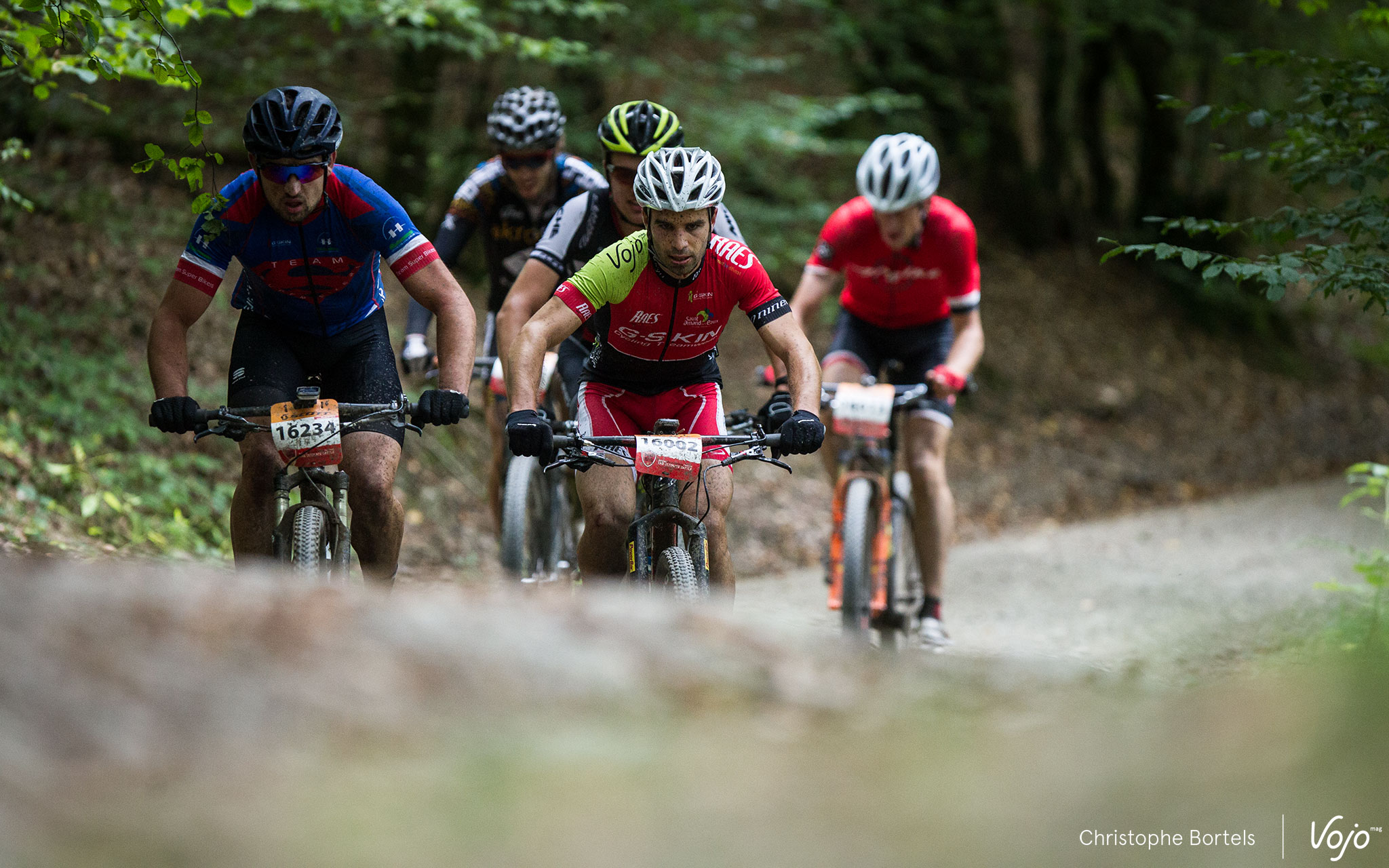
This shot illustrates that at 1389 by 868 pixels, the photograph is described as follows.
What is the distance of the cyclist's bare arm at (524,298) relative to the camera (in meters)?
5.52

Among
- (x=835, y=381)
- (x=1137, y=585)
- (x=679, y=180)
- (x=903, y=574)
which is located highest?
(x=679, y=180)

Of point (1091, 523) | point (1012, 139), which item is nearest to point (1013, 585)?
point (1091, 523)

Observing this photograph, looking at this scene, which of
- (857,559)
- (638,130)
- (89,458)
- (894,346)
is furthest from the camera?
(89,458)

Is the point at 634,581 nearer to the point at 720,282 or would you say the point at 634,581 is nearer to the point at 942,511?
the point at 720,282

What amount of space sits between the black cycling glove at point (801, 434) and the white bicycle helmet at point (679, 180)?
907 mm

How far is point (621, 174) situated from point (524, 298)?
0.74 meters

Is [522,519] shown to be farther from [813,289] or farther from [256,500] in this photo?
[813,289]

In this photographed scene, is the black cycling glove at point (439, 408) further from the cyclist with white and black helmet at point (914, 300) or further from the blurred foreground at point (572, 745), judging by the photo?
the cyclist with white and black helmet at point (914, 300)

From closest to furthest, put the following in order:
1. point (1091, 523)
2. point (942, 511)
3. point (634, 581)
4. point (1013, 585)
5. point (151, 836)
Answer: point (151, 836), point (634, 581), point (942, 511), point (1013, 585), point (1091, 523)

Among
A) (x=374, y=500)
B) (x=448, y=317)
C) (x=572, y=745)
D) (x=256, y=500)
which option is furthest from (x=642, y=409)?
(x=572, y=745)

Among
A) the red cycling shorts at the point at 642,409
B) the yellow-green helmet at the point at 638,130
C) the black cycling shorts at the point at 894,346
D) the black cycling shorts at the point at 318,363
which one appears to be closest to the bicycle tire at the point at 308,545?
the black cycling shorts at the point at 318,363

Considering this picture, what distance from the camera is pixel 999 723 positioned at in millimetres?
3225

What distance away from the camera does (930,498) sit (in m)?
6.70

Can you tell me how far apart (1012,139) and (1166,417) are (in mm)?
5948
